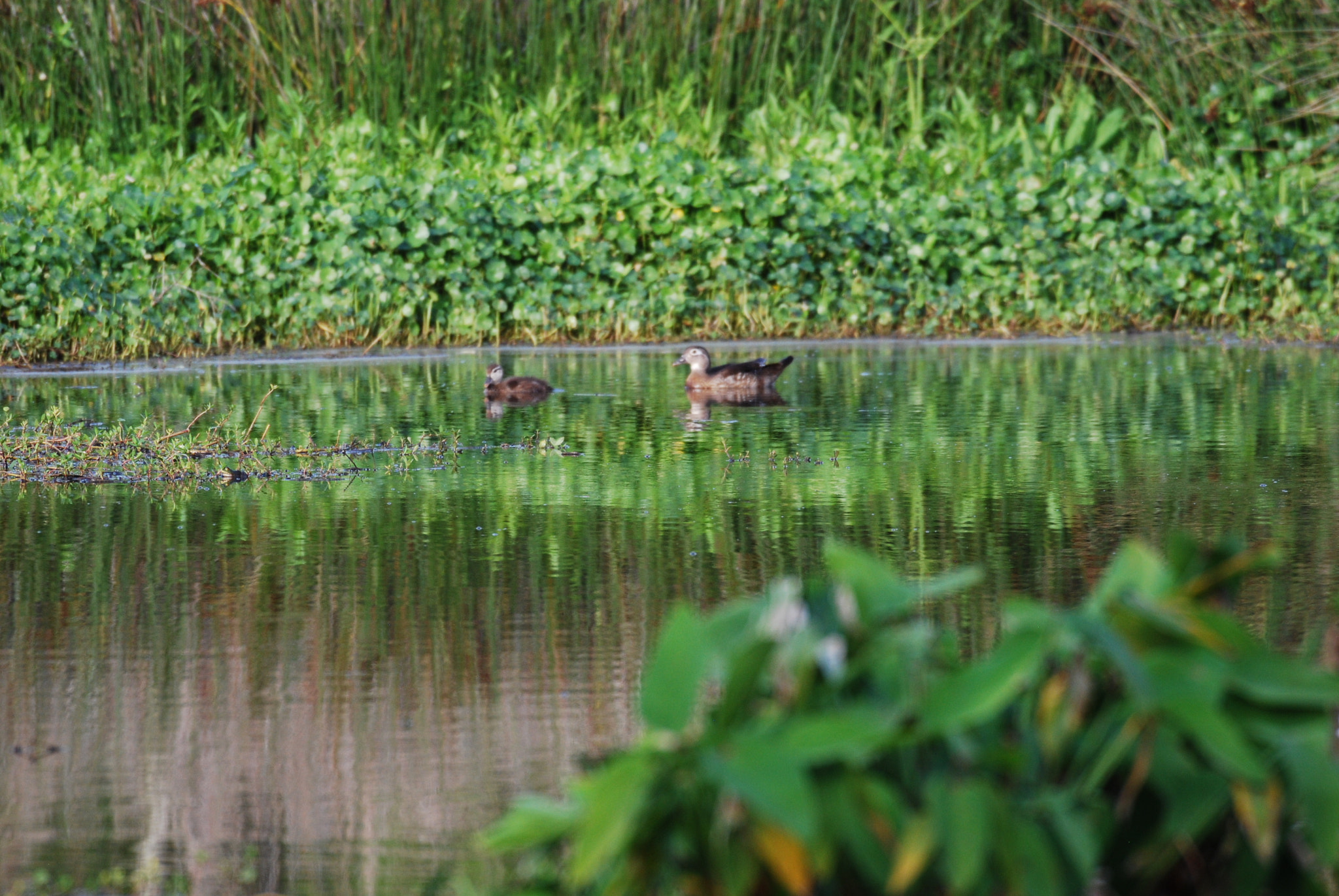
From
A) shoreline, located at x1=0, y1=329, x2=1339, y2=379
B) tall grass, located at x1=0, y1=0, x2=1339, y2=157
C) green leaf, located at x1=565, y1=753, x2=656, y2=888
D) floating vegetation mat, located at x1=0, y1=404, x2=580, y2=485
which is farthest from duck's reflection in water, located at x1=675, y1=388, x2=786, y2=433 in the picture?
green leaf, located at x1=565, y1=753, x2=656, y2=888

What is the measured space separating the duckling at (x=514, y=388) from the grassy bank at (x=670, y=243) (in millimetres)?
3918

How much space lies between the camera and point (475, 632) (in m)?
5.08

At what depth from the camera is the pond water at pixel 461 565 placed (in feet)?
11.8

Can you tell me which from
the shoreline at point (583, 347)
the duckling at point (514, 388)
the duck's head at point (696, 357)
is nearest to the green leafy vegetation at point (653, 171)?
the shoreline at point (583, 347)

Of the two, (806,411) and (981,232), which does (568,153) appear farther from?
(806,411)

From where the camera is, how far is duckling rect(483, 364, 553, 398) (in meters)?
11.4

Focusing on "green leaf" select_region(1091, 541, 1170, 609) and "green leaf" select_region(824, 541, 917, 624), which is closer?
"green leaf" select_region(824, 541, 917, 624)

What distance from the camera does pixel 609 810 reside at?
6.05 feet

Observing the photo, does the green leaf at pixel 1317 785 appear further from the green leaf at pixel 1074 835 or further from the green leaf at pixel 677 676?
the green leaf at pixel 677 676

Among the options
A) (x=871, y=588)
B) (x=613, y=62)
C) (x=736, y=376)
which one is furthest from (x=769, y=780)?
(x=613, y=62)

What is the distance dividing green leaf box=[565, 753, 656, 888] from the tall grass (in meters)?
15.9

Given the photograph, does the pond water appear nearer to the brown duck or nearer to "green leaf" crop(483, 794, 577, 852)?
the brown duck

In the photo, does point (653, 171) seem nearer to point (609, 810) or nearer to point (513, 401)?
point (513, 401)

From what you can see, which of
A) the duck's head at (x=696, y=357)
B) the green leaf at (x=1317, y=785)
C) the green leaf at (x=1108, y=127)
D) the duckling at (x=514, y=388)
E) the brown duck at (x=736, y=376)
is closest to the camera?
the green leaf at (x=1317, y=785)
